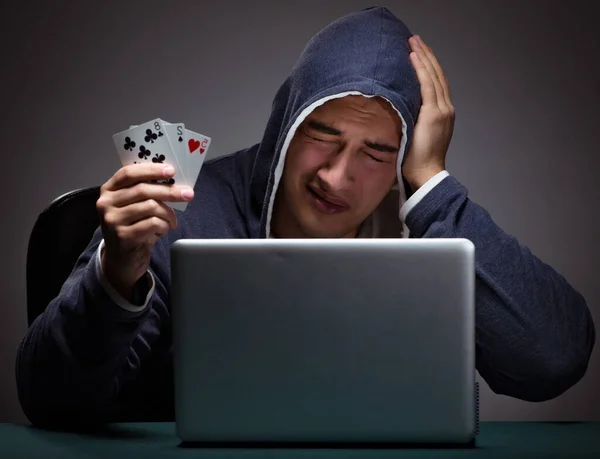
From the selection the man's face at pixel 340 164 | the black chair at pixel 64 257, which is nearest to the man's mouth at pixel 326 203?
the man's face at pixel 340 164

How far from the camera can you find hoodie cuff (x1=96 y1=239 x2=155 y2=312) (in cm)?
150

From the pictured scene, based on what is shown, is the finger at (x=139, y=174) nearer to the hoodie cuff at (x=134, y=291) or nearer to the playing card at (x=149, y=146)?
the playing card at (x=149, y=146)

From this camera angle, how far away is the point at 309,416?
1263 mm

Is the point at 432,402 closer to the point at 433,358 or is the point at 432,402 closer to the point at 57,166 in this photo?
the point at 433,358

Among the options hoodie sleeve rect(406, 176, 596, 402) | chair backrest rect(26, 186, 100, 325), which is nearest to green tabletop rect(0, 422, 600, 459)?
hoodie sleeve rect(406, 176, 596, 402)

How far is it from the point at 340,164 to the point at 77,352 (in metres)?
0.78

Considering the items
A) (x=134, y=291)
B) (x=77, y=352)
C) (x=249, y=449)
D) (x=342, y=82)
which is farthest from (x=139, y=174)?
(x=342, y=82)

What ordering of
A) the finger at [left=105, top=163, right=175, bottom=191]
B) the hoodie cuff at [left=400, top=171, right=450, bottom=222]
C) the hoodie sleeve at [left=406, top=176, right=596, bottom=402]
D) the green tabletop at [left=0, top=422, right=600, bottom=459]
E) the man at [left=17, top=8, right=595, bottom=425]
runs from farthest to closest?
1. the hoodie cuff at [left=400, top=171, right=450, bottom=222]
2. the hoodie sleeve at [left=406, top=176, right=596, bottom=402]
3. the man at [left=17, top=8, right=595, bottom=425]
4. the finger at [left=105, top=163, right=175, bottom=191]
5. the green tabletop at [left=0, top=422, right=600, bottom=459]

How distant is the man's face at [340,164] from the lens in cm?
209

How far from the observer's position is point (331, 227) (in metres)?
2.23

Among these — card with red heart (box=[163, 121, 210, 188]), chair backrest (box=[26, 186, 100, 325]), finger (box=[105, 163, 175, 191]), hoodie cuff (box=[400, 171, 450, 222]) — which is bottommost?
chair backrest (box=[26, 186, 100, 325])

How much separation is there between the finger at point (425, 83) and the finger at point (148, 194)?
0.86m

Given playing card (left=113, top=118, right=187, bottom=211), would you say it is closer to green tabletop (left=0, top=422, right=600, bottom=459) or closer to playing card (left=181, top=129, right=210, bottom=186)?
playing card (left=181, top=129, right=210, bottom=186)

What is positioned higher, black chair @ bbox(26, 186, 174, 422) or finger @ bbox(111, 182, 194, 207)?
finger @ bbox(111, 182, 194, 207)
